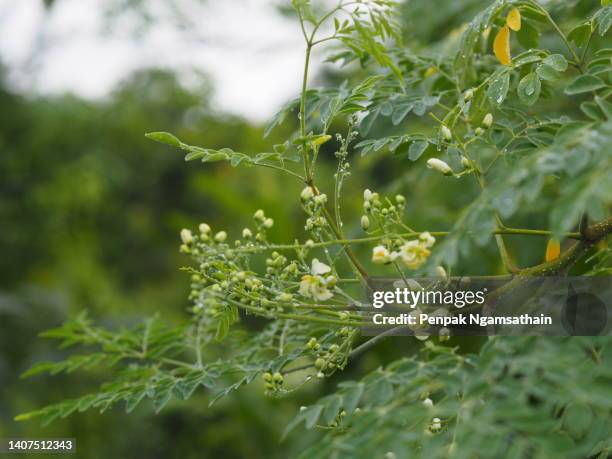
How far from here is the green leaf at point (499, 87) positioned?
86 centimetres

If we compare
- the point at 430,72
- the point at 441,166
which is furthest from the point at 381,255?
the point at 430,72

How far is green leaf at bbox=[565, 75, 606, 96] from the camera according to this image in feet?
2.50

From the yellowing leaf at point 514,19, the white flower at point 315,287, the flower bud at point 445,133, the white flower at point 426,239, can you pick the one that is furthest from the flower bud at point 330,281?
the yellowing leaf at point 514,19

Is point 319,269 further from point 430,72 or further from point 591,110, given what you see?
point 430,72

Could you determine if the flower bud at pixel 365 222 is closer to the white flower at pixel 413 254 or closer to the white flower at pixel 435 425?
the white flower at pixel 413 254

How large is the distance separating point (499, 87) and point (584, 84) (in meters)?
A: 0.12

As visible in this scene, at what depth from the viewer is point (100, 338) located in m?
1.22

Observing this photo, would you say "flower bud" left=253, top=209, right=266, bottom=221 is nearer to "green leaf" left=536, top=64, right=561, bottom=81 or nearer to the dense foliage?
the dense foliage

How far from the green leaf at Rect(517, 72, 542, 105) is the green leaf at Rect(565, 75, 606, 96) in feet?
0.24

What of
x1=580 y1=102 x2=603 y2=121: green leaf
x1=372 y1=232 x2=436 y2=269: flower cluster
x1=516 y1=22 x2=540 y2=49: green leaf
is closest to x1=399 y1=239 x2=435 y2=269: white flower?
x1=372 y1=232 x2=436 y2=269: flower cluster

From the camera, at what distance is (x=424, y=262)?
0.78 metres

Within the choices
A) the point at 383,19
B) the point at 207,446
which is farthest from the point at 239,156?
the point at 207,446

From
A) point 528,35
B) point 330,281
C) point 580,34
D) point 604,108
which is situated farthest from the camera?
point 528,35

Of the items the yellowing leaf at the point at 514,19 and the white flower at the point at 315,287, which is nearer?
the white flower at the point at 315,287
